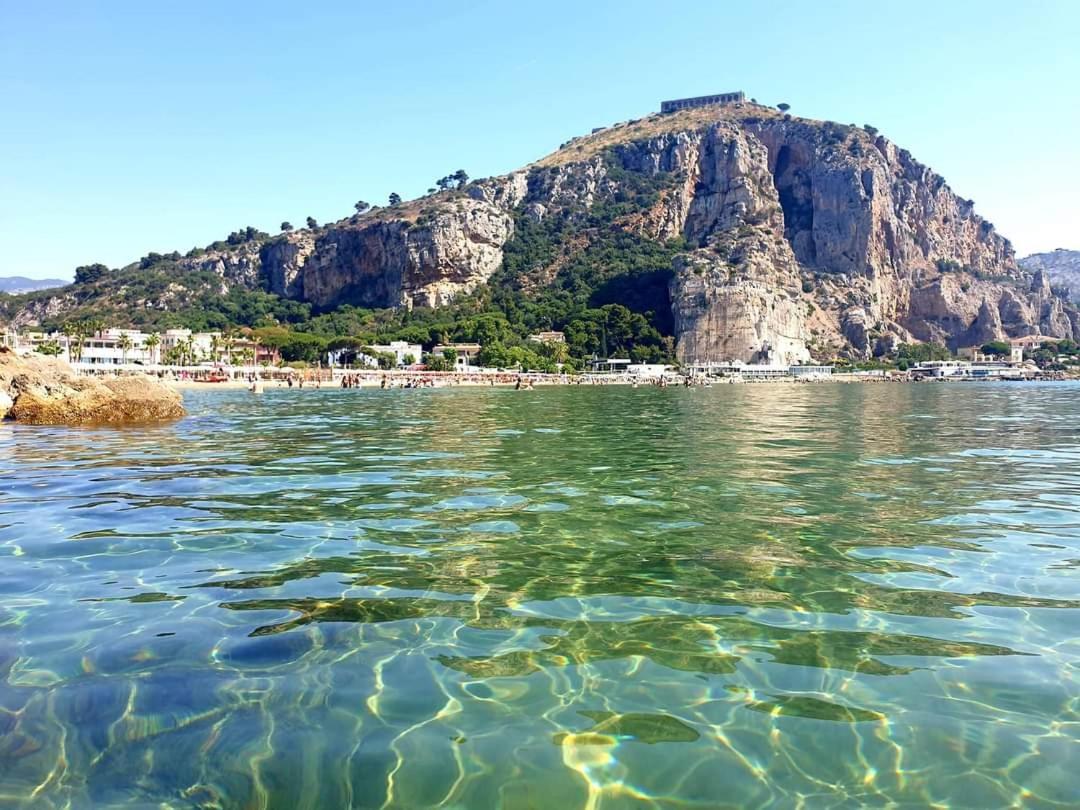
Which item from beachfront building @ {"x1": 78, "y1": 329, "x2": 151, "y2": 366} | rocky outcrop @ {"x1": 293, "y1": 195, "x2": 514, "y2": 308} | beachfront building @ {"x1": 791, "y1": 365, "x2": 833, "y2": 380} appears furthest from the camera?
rocky outcrop @ {"x1": 293, "y1": 195, "x2": 514, "y2": 308}

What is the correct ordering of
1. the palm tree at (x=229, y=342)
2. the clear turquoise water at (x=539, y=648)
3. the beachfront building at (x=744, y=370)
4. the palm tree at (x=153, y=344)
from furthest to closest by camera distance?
the beachfront building at (x=744, y=370)
the palm tree at (x=229, y=342)
the palm tree at (x=153, y=344)
the clear turquoise water at (x=539, y=648)

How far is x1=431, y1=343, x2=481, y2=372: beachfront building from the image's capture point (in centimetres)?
12249

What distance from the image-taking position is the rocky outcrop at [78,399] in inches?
918

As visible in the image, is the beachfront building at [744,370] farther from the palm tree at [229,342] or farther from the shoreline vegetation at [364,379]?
the palm tree at [229,342]

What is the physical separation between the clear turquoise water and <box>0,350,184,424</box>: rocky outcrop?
47.4 ft

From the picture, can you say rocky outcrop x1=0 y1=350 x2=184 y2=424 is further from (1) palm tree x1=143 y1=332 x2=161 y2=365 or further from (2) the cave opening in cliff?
(2) the cave opening in cliff

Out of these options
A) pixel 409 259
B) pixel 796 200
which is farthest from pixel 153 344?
pixel 796 200

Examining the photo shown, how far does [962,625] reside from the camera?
5.34 meters

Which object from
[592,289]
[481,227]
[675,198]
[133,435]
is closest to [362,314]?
[481,227]

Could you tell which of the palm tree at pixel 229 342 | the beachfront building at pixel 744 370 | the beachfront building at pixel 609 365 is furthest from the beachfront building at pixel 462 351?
the beachfront building at pixel 744 370

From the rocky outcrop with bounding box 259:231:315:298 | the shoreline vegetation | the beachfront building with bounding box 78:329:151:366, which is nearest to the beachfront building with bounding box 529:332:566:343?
the shoreline vegetation

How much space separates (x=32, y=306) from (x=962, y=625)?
211854 mm

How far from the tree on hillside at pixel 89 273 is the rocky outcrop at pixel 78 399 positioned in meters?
194

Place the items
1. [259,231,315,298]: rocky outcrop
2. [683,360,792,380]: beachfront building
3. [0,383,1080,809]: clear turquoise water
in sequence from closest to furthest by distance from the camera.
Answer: [0,383,1080,809]: clear turquoise water < [683,360,792,380]: beachfront building < [259,231,315,298]: rocky outcrop
